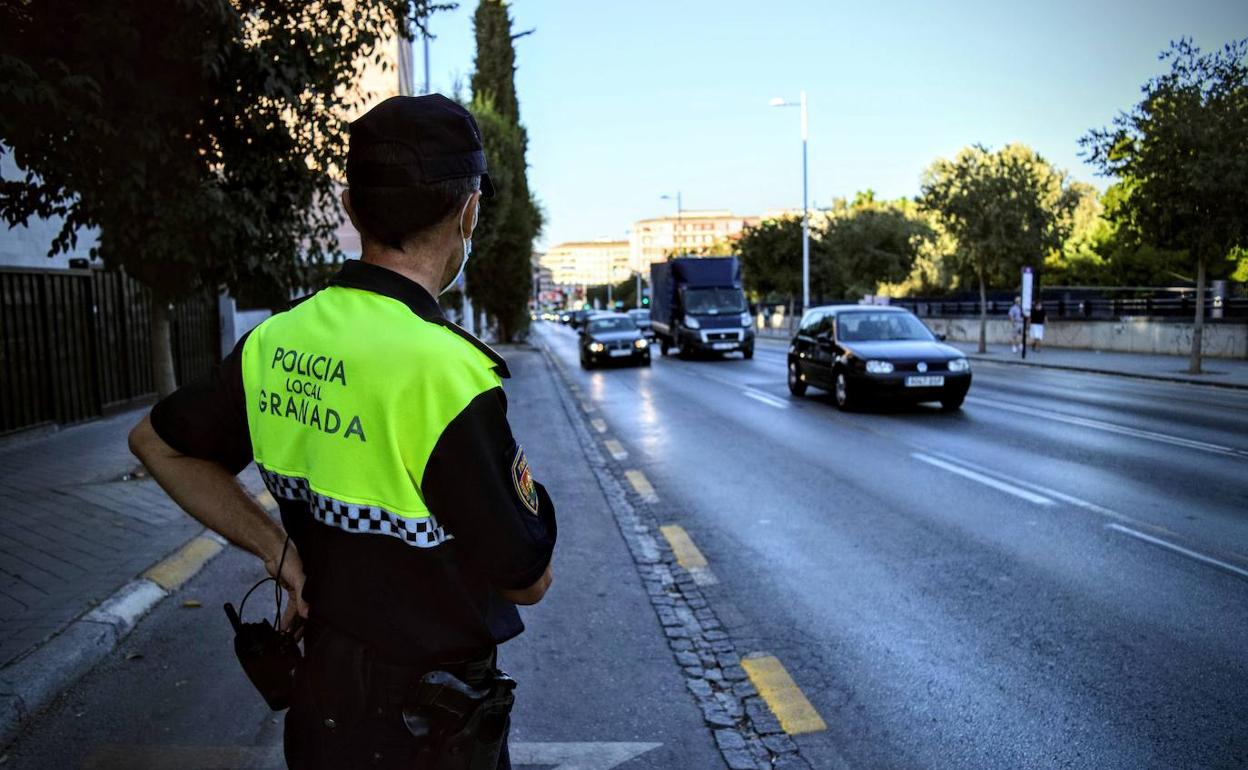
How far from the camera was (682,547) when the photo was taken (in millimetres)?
6855

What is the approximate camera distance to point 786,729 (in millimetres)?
3805

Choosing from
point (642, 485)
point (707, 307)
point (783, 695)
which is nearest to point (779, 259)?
point (707, 307)

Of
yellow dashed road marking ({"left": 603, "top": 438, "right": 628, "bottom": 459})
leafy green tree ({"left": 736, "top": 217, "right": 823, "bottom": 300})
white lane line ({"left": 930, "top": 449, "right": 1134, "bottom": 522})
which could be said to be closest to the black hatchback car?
white lane line ({"left": 930, "top": 449, "right": 1134, "bottom": 522})

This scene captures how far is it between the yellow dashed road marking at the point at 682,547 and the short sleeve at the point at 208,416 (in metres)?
4.76

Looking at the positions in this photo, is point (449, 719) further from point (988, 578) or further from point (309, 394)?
point (988, 578)

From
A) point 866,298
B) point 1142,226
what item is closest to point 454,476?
point 1142,226

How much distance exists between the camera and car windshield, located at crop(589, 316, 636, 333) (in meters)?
28.8

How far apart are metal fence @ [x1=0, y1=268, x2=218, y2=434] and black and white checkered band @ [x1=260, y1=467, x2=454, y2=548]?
8106mm

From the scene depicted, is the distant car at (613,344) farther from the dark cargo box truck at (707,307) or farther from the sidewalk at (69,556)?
the sidewalk at (69,556)

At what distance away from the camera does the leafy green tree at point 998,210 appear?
30.4m

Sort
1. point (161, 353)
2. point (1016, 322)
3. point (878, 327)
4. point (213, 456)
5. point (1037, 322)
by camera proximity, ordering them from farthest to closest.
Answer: point (1016, 322) < point (1037, 322) < point (878, 327) < point (161, 353) < point (213, 456)

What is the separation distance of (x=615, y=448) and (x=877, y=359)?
169 inches

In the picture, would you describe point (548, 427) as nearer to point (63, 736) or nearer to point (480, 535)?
point (63, 736)

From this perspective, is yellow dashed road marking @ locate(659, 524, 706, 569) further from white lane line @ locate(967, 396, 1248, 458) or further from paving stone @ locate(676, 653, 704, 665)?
white lane line @ locate(967, 396, 1248, 458)
